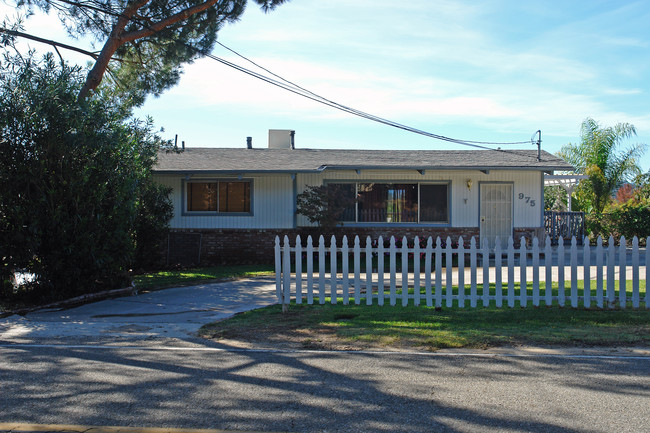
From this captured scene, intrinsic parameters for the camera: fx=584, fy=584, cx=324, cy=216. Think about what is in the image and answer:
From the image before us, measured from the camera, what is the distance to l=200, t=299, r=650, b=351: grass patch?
23.4ft

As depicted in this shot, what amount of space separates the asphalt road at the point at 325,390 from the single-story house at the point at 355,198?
41.0 ft

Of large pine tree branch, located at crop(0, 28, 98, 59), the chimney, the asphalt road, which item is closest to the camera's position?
the asphalt road

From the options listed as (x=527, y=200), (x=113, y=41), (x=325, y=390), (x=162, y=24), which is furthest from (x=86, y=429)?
(x=527, y=200)

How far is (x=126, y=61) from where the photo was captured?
1645cm

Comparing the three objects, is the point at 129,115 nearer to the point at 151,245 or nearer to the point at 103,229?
the point at 103,229

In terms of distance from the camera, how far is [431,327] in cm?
794

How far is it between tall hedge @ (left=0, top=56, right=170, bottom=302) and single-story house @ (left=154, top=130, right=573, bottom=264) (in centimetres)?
769

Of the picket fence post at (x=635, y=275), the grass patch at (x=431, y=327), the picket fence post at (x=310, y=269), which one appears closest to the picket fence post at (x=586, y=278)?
the grass patch at (x=431, y=327)

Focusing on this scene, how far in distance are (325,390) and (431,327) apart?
3.09 m

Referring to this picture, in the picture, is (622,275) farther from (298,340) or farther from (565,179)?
(565,179)

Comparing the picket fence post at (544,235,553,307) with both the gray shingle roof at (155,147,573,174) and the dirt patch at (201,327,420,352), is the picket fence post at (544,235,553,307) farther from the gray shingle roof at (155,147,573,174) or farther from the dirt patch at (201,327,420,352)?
the gray shingle roof at (155,147,573,174)

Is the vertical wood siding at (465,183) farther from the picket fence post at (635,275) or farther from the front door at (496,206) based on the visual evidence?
the picket fence post at (635,275)

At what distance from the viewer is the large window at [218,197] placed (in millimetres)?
19609

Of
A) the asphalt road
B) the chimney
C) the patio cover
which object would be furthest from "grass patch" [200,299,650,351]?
the chimney
